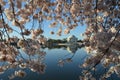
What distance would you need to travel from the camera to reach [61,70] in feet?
82.2

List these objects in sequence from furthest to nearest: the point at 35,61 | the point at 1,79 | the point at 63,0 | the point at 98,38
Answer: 1. the point at 1,79
2. the point at 63,0
3. the point at 35,61
4. the point at 98,38

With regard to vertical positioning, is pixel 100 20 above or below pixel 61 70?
above

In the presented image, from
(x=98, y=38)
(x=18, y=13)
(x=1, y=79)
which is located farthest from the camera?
(x=1, y=79)

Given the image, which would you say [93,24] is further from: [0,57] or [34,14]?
[0,57]

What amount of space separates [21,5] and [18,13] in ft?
1.43

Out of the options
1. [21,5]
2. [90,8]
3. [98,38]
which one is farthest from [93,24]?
[98,38]

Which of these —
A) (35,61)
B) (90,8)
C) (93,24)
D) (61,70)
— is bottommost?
(61,70)

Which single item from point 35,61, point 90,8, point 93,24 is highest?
point 90,8

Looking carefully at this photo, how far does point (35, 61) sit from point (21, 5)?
1.80 metres

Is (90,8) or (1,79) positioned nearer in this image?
(90,8)

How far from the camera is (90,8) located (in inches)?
215

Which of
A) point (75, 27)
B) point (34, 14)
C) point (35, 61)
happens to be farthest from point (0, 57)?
point (75, 27)

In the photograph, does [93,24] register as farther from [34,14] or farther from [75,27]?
[75,27]

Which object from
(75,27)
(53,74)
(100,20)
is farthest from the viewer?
(53,74)
